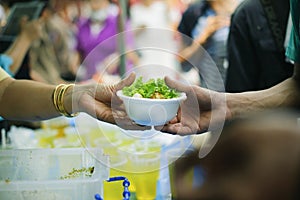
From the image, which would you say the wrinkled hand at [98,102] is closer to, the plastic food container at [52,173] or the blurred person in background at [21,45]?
the plastic food container at [52,173]

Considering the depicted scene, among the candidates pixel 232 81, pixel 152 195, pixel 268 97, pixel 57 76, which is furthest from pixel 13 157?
pixel 57 76

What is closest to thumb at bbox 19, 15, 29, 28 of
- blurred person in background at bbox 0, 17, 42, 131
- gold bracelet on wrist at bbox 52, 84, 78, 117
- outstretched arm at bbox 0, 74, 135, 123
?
blurred person in background at bbox 0, 17, 42, 131

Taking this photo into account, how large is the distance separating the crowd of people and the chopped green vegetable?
2cm

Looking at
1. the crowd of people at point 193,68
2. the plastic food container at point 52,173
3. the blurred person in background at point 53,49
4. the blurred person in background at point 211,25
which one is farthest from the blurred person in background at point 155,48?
the blurred person in background at point 53,49

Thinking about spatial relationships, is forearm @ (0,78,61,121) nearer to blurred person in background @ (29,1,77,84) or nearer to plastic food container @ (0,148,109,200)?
plastic food container @ (0,148,109,200)

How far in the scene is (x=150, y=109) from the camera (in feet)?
4.10

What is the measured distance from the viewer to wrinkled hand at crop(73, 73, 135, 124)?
1339 mm

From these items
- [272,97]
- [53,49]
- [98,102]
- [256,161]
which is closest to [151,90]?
[98,102]

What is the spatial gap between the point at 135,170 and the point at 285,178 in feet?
2.77

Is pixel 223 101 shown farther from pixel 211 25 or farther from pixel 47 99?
pixel 211 25

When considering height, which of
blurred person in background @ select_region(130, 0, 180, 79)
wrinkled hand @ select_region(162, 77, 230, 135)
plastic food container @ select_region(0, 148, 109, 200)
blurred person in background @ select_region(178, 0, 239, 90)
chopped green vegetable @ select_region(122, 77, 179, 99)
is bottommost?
plastic food container @ select_region(0, 148, 109, 200)

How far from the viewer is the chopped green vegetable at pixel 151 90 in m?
1.27

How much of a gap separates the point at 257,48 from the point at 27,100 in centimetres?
134

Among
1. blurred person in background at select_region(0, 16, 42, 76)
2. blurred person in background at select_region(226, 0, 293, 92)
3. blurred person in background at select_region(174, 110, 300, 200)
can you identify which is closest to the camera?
blurred person in background at select_region(174, 110, 300, 200)
